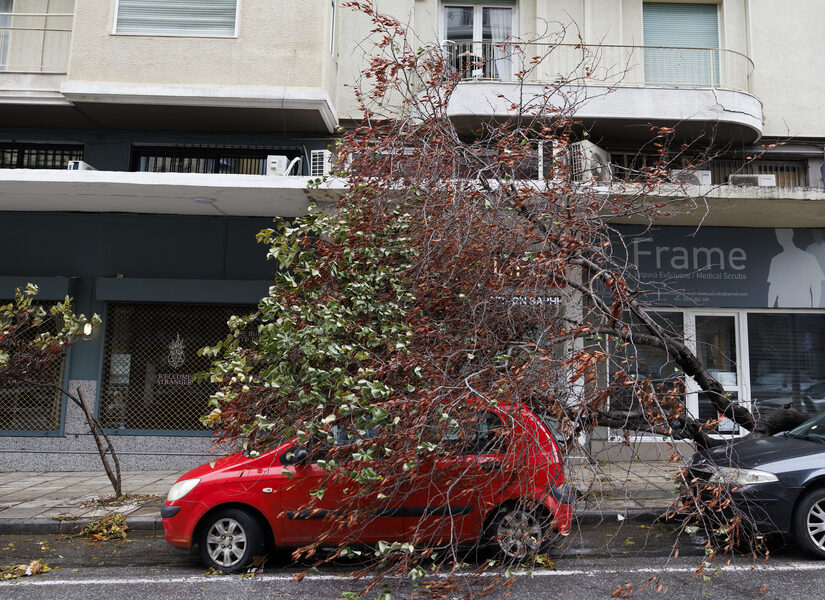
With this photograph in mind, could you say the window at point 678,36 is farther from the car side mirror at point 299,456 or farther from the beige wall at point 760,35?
the car side mirror at point 299,456

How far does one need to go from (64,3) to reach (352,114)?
220 inches

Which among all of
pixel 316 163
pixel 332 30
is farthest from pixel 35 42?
pixel 316 163

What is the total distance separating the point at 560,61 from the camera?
11883mm

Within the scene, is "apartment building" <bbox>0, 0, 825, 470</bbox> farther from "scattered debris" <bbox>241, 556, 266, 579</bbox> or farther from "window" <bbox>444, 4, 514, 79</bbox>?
"scattered debris" <bbox>241, 556, 266, 579</bbox>

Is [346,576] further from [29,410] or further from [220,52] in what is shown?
[220,52]

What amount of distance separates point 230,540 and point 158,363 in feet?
20.5

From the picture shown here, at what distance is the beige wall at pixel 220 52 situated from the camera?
34.4 ft

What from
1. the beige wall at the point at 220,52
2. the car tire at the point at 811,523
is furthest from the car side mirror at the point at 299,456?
the beige wall at the point at 220,52

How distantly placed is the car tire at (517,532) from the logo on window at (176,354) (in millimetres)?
7375

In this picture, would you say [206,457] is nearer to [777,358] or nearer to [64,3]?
[64,3]

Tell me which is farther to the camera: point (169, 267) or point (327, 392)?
point (169, 267)

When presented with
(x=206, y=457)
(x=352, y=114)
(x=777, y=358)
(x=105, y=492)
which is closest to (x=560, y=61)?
(x=352, y=114)

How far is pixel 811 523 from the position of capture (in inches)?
233

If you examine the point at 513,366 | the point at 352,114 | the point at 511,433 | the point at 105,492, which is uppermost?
the point at 352,114
